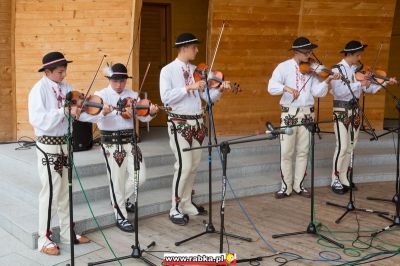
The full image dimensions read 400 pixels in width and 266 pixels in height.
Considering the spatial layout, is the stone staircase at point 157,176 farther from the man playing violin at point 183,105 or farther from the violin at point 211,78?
the violin at point 211,78

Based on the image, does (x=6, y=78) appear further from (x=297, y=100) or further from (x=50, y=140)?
(x=297, y=100)

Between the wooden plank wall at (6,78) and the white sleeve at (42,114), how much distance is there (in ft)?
12.1

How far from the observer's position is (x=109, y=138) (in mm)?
4602

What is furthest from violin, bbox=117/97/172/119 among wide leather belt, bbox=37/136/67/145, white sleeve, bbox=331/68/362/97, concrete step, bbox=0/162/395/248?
white sleeve, bbox=331/68/362/97

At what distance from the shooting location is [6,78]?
7.23 meters

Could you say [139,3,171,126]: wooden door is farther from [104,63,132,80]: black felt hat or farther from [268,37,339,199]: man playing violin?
[104,63,132,80]: black felt hat

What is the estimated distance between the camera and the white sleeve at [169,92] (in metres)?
4.65

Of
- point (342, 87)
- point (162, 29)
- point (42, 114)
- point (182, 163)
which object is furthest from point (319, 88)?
point (162, 29)

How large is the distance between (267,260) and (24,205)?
279cm

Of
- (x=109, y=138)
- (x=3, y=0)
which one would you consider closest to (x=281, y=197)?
(x=109, y=138)

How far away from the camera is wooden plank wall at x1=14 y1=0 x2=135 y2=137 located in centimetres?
709

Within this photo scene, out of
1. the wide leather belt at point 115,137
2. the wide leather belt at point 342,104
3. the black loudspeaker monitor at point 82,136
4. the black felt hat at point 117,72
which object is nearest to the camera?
the black felt hat at point 117,72

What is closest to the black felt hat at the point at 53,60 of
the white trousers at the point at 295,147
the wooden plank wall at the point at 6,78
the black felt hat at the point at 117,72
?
the black felt hat at the point at 117,72

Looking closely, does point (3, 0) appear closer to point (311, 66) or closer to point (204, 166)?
point (204, 166)
